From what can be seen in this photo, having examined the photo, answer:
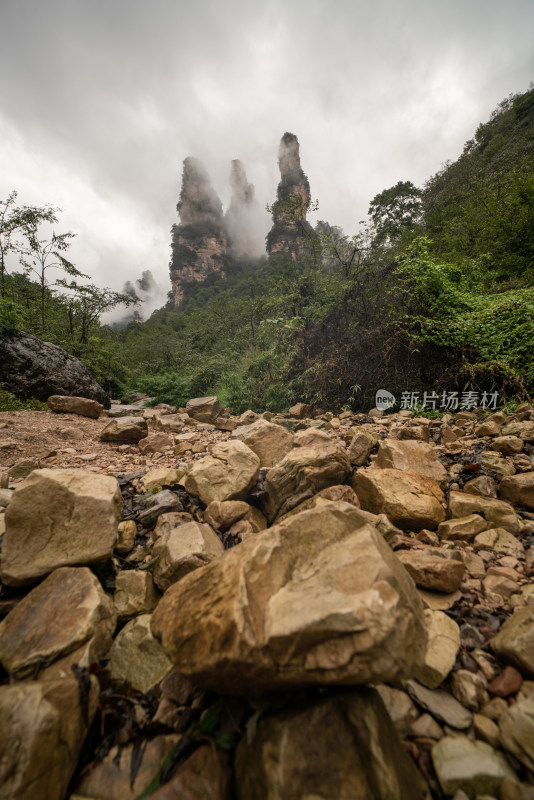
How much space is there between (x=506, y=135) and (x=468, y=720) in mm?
38109

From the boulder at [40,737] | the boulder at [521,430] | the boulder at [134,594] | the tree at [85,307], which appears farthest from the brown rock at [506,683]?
the tree at [85,307]

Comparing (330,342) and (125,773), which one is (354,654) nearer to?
(125,773)

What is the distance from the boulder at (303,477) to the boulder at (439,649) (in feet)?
4.18

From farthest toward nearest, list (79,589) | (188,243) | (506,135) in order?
(188,243) → (506,135) → (79,589)

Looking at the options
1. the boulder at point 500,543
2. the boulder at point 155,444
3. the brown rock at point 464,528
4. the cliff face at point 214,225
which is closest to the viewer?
the boulder at point 500,543

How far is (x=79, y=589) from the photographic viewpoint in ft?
5.40

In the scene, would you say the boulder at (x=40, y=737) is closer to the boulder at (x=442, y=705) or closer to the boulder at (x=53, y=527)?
the boulder at (x=53, y=527)

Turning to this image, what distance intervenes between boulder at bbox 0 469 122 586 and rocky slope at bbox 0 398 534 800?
0.04ft

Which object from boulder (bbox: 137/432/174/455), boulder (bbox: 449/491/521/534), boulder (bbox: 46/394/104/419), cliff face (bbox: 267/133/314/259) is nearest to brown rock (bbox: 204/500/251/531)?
boulder (bbox: 449/491/521/534)

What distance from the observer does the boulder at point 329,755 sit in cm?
91

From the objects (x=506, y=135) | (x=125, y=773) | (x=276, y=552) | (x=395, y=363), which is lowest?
(x=125, y=773)

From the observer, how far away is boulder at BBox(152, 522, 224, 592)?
189 centimetres

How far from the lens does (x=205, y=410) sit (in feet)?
23.7

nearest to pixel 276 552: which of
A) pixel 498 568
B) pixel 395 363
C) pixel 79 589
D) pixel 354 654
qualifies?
pixel 354 654
